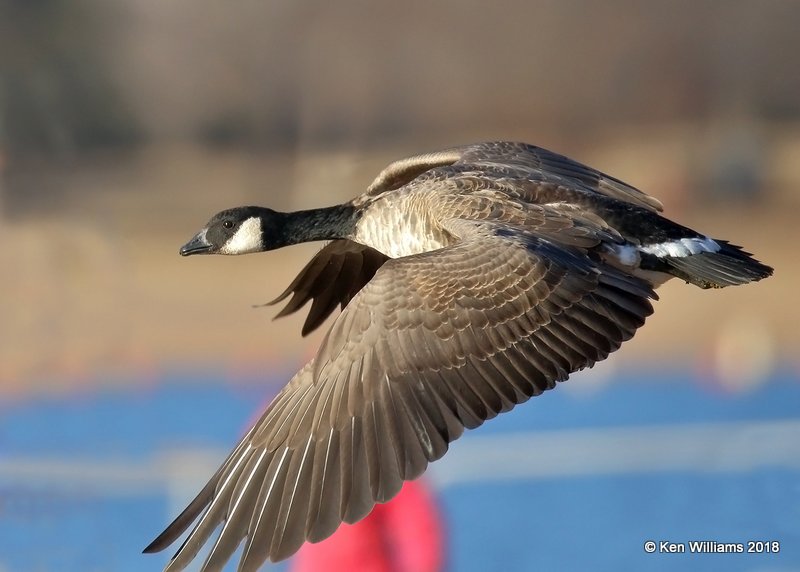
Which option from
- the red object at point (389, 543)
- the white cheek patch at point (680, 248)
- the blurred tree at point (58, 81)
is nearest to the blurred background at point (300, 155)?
the blurred tree at point (58, 81)

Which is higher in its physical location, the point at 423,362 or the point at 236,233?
the point at 236,233

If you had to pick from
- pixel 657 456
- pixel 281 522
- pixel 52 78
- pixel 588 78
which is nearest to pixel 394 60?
pixel 588 78

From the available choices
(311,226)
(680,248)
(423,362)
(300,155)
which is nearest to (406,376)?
(423,362)

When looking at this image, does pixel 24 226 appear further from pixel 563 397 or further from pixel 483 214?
pixel 483 214

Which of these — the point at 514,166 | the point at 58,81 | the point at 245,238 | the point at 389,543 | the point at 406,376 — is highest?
the point at 58,81

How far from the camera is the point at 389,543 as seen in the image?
212 inches

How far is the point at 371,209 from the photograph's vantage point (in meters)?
4.60

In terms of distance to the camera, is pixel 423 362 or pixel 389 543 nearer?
pixel 423 362

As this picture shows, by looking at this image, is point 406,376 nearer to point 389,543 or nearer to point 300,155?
point 389,543

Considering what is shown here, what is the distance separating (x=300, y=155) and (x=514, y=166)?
8.74 metres

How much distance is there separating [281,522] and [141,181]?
404 inches

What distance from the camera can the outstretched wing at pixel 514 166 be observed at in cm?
474

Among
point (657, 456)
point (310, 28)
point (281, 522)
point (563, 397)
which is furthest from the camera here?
point (310, 28)

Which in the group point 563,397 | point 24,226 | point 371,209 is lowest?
point 563,397
